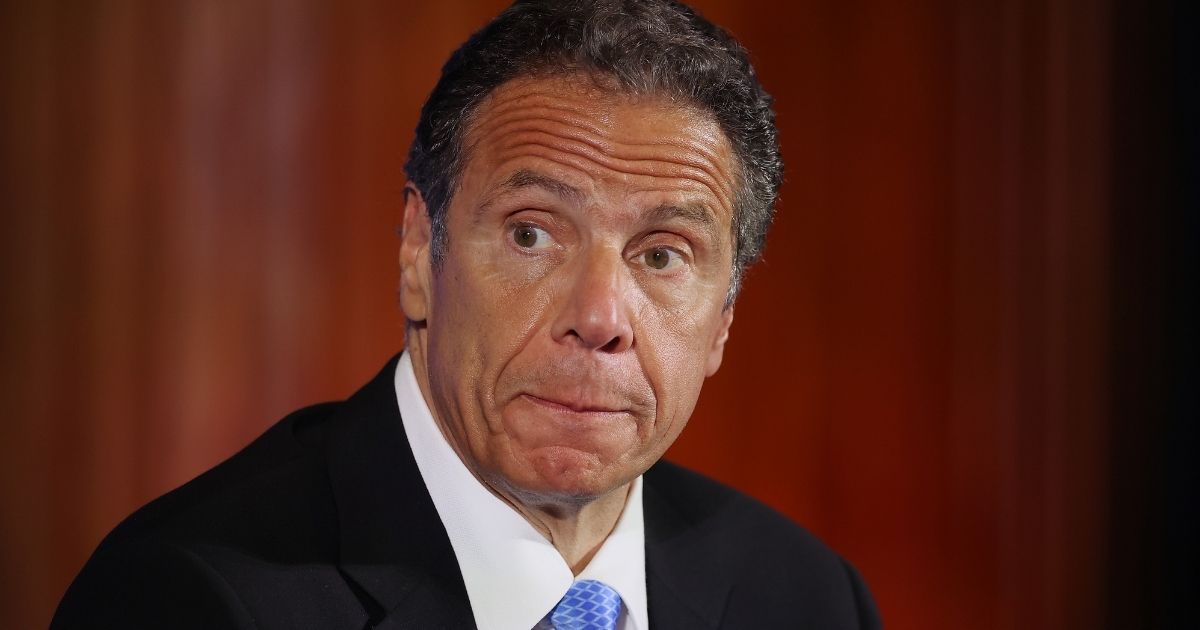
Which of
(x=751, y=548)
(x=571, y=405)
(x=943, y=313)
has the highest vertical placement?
(x=571, y=405)

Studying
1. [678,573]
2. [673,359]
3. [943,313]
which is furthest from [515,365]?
[943,313]

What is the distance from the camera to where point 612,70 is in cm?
175

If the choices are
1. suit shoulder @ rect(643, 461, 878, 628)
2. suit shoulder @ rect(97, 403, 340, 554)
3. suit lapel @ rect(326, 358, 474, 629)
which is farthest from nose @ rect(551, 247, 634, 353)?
suit shoulder @ rect(643, 461, 878, 628)

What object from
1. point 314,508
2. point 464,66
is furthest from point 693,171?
point 314,508

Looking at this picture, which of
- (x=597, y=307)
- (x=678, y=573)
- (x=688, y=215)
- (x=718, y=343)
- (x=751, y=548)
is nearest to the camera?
(x=597, y=307)

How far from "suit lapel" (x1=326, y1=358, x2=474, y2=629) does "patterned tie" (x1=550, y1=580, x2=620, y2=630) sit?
16cm

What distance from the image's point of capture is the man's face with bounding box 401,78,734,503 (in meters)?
1.70

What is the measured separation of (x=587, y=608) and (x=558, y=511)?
0.51 ft

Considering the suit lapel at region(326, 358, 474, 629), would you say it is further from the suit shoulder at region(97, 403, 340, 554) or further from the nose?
the nose

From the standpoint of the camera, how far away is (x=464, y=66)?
1.86 meters

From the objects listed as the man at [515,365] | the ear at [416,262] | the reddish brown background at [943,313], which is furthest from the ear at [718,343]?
the reddish brown background at [943,313]

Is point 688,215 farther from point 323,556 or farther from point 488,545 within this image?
point 323,556

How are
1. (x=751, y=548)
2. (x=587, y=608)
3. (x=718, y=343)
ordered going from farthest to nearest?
(x=751, y=548) < (x=718, y=343) < (x=587, y=608)

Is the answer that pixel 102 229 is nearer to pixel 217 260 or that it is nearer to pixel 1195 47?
pixel 217 260
